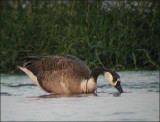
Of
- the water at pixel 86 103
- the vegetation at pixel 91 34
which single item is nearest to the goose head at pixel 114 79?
the water at pixel 86 103

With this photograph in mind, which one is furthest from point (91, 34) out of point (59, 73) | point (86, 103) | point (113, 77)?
point (86, 103)

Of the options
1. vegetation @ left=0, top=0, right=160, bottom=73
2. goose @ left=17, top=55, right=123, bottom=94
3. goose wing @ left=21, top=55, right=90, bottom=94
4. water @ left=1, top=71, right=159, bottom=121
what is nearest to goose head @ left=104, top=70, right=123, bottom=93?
goose @ left=17, top=55, right=123, bottom=94

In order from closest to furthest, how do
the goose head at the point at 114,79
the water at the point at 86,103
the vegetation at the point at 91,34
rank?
the water at the point at 86,103 → the goose head at the point at 114,79 → the vegetation at the point at 91,34

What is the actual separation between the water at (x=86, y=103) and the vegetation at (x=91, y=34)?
124cm

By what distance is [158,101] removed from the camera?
287 inches

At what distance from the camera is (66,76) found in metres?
8.46

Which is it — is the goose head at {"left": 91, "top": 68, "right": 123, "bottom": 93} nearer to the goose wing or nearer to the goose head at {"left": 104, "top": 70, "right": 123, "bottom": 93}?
the goose head at {"left": 104, "top": 70, "right": 123, "bottom": 93}

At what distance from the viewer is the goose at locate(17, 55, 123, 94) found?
8.41 metres

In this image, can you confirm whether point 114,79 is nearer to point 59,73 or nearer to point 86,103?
point 59,73

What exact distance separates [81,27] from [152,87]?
3.04 metres

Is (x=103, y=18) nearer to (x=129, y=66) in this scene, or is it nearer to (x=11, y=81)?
(x=129, y=66)

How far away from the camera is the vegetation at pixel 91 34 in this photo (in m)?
10.9

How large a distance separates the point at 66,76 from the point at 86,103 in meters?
1.26

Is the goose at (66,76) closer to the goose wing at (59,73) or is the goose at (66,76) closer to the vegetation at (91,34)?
the goose wing at (59,73)
